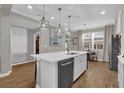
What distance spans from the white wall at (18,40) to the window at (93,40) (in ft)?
15.6

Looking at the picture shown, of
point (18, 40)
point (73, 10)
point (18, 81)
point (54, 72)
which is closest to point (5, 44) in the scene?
point (18, 81)

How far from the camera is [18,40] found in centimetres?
557

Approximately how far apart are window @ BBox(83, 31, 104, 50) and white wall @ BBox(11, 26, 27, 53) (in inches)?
188

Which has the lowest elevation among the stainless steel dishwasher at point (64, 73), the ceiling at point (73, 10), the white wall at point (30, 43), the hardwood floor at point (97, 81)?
the hardwood floor at point (97, 81)

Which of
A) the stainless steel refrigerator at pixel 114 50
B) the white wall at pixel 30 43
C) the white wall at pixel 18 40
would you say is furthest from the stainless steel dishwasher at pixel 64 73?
the white wall at pixel 30 43

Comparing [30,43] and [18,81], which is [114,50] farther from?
[30,43]

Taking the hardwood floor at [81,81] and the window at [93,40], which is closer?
the hardwood floor at [81,81]

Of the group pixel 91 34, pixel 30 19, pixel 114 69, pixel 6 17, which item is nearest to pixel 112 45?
pixel 114 69

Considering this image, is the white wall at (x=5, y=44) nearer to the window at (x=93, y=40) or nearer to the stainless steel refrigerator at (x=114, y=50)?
the stainless steel refrigerator at (x=114, y=50)

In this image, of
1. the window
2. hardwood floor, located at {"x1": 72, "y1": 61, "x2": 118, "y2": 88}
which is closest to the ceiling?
hardwood floor, located at {"x1": 72, "y1": 61, "x2": 118, "y2": 88}

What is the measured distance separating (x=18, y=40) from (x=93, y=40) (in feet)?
17.7

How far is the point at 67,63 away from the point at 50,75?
555mm

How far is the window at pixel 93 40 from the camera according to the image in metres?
7.28

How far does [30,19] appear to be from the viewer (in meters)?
4.89
